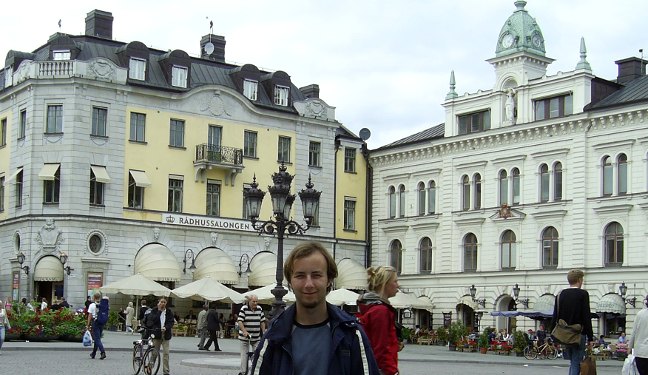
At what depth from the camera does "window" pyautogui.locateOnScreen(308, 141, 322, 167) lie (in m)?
59.1

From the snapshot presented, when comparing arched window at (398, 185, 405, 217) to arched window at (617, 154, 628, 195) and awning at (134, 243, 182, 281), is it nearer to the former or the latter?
awning at (134, 243, 182, 281)

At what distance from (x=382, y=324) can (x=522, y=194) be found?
45.2m

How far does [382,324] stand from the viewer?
8.76 metres

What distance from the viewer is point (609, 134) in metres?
49.2

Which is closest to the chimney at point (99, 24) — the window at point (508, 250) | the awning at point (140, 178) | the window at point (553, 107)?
the awning at point (140, 178)

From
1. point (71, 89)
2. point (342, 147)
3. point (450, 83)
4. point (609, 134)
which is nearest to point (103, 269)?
point (71, 89)

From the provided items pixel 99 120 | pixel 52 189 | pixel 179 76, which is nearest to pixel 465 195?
pixel 179 76

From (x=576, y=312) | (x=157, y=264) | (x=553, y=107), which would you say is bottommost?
(x=576, y=312)

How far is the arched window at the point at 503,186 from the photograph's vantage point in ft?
178

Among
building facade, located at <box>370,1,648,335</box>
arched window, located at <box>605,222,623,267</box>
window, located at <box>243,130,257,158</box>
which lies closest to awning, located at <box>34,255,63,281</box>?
window, located at <box>243,130,257,158</box>

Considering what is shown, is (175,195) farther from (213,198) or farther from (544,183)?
(544,183)

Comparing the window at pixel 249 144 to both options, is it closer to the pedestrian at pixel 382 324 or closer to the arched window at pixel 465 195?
the arched window at pixel 465 195

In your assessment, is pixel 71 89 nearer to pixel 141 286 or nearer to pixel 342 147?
pixel 141 286

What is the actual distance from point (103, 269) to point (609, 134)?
77.6 ft
